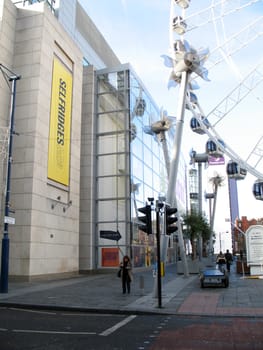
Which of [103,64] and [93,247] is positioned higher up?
[103,64]

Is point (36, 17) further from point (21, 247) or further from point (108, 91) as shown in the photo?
point (21, 247)

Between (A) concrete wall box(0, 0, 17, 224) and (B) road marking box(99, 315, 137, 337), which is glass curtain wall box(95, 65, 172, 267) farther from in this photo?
(B) road marking box(99, 315, 137, 337)

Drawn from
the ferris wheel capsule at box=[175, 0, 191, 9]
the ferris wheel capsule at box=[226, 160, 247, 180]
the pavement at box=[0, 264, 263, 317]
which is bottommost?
the pavement at box=[0, 264, 263, 317]

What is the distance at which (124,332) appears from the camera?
9695mm

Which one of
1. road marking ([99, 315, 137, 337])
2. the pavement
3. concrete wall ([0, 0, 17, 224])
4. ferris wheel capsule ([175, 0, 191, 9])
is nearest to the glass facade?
ferris wheel capsule ([175, 0, 191, 9])

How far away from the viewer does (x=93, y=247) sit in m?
32.5

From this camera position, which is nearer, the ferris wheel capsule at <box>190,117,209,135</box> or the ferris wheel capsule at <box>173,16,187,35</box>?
the ferris wheel capsule at <box>173,16,187,35</box>

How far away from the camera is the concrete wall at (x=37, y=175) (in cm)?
2316

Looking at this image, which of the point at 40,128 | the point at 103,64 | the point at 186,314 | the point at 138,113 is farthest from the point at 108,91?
the point at 186,314

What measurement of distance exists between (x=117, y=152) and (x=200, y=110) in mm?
8221

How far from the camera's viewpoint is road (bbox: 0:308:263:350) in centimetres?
820

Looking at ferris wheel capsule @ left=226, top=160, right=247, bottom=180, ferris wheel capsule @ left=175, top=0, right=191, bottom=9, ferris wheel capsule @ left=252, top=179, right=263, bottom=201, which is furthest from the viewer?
ferris wheel capsule @ left=226, top=160, right=247, bottom=180

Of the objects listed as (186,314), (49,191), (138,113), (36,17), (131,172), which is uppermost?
(36,17)

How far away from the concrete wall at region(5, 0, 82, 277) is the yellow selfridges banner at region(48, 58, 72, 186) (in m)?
0.60
